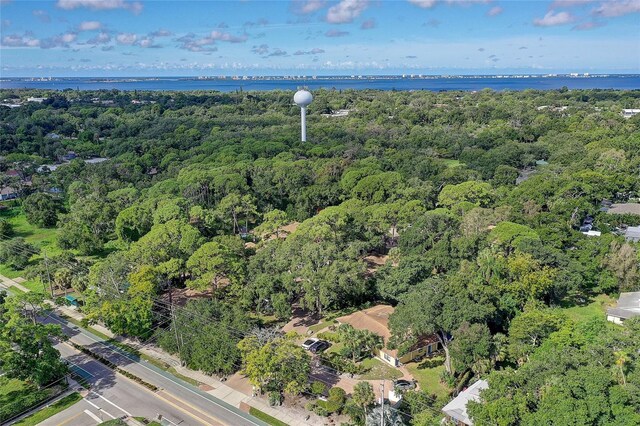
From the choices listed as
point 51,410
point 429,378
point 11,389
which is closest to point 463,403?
point 429,378

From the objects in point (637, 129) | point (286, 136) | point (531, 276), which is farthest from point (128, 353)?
point (637, 129)

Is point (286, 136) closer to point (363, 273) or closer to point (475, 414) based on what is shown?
point (363, 273)

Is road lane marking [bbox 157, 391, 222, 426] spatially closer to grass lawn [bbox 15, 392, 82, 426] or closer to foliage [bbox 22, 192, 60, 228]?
grass lawn [bbox 15, 392, 82, 426]

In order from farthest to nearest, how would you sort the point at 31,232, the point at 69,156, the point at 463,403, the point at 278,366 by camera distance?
the point at 69,156 → the point at 31,232 → the point at 278,366 → the point at 463,403

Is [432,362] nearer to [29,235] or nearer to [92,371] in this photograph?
[92,371]

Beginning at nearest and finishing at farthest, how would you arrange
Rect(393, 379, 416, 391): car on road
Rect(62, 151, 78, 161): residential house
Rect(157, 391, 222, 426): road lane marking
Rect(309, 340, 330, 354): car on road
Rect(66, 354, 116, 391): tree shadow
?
Rect(157, 391, 222, 426): road lane marking, Rect(393, 379, 416, 391): car on road, Rect(66, 354, 116, 391): tree shadow, Rect(309, 340, 330, 354): car on road, Rect(62, 151, 78, 161): residential house

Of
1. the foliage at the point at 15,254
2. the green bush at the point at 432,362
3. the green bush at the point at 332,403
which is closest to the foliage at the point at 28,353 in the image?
the green bush at the point at 332,403

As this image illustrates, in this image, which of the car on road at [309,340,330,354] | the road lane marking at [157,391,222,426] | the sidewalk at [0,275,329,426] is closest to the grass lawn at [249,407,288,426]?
the sidewalk at [0,275,329,426]
